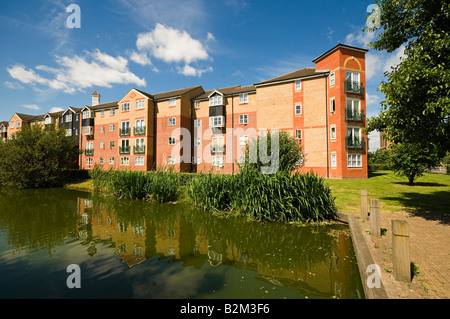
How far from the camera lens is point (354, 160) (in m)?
21.8

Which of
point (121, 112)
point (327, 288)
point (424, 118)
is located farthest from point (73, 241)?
point (121, 112)

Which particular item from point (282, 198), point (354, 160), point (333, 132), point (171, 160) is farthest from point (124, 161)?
point (354, 160)

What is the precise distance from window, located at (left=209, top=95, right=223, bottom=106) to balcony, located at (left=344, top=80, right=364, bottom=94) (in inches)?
595

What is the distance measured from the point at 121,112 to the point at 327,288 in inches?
1462

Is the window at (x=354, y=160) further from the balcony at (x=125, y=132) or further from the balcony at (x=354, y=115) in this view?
the balcony at (x=125, y=132)

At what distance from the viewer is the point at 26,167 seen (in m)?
22.0

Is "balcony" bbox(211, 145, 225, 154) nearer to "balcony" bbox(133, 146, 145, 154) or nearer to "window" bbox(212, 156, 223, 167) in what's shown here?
"window" bbox(212, 156, 223, 167)

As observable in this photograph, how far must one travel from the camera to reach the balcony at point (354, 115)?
21688mm

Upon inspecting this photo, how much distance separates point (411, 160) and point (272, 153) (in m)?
13.3

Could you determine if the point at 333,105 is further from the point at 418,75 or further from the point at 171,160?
the point at 171,160

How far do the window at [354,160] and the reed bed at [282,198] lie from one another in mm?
14700

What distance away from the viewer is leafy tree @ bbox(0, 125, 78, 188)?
21.8 m
